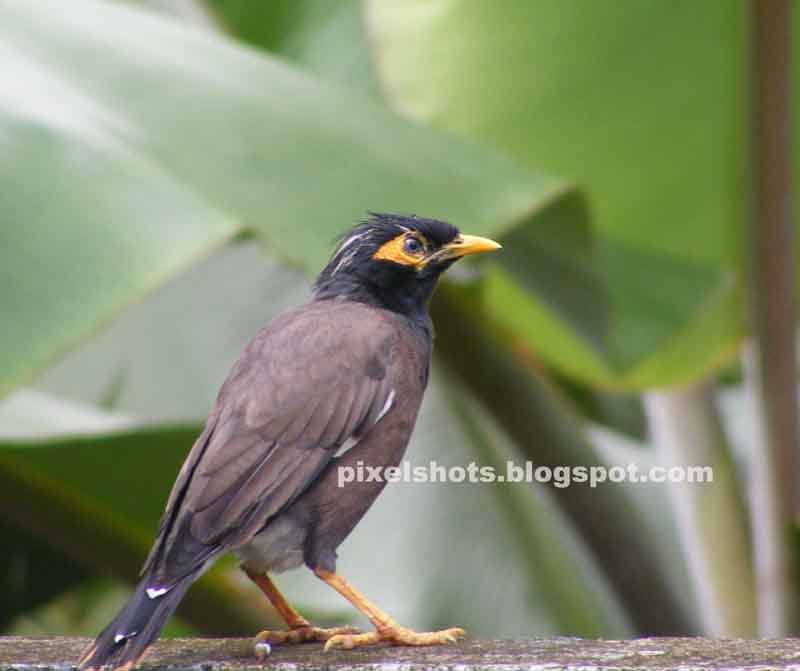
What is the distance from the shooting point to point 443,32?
461 centimetres

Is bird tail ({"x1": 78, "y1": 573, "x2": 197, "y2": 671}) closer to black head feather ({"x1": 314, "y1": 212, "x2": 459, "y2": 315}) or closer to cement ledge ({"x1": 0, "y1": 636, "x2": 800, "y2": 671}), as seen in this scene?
cement ledge ({"x1": 0, "y1": 636, "x2": 800, "y2": 671})

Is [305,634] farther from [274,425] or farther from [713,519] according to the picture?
[713,519]

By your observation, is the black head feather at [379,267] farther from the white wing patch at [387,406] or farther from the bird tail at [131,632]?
the bird tail at [131,632]

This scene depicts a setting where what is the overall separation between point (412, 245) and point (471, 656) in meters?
1.14

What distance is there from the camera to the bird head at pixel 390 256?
338 centimetres

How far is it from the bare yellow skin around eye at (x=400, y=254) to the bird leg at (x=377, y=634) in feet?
2.45

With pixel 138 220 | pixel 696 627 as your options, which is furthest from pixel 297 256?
pixel 696 627

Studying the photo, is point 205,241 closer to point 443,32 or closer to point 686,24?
point 443,32

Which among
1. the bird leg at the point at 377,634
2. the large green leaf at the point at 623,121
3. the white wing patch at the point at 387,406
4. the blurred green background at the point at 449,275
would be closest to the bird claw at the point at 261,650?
the bird leg at the point at 377,634

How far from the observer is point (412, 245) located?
3.40 m

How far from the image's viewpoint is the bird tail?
7.82ft

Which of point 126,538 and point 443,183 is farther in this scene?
point 126,538

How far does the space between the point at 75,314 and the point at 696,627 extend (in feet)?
9.06

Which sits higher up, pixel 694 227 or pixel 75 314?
pixel 694 227
